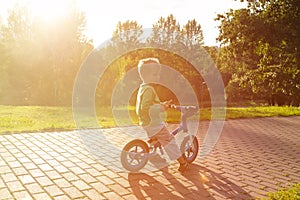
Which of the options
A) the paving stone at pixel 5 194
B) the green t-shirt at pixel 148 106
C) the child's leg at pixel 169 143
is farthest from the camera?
the child's leg at pixel 169 143

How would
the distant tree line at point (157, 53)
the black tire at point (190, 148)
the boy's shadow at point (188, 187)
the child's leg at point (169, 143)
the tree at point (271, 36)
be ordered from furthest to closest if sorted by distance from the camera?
the distant tree line at point (157, 53) → the tree at point (271, 36) → the black tire at point (190, 148) → the child's leg at point (169, 143) → the boy's shadow at point (188, 187)

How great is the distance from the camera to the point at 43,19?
91.8ft

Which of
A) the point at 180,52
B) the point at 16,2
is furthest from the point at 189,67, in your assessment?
the point at 16,2

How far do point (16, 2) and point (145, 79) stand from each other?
34.4m

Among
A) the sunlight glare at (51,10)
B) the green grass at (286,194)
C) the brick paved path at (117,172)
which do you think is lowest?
the green grass at (286,194)

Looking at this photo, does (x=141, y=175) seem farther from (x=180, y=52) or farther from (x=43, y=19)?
(x=43, y=19)

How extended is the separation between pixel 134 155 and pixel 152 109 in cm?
85

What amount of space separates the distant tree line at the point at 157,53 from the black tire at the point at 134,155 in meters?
10.4

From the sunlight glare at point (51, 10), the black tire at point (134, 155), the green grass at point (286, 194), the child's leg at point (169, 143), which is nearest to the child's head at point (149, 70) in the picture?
the child's leg at point (169, 143)

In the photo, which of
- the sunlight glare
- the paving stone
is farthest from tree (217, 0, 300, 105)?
the sunlight glare

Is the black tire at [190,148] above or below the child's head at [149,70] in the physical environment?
below

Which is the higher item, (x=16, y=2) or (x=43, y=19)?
(x=16, y=2)

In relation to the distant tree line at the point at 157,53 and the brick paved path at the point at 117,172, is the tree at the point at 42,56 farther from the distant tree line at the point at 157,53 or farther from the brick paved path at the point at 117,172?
the brick paved path at the point at 117,172

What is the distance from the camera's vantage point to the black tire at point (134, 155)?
4.61m
